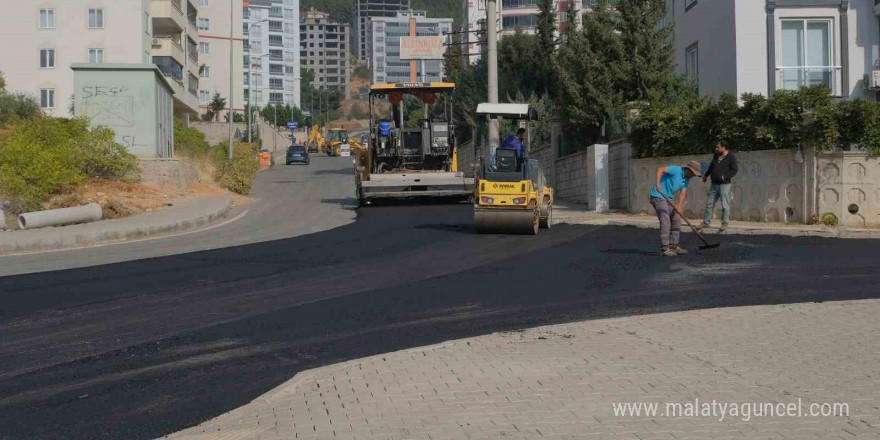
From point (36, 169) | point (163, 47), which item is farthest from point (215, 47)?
point (36, 169)

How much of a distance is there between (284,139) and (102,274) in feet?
402

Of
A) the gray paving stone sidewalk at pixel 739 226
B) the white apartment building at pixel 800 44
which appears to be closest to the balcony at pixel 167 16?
the white apartment building at pixel 800 44

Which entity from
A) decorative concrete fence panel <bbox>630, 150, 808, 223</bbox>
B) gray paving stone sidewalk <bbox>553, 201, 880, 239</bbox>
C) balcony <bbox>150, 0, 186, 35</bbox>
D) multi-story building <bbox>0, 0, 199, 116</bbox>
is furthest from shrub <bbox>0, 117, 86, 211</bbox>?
balcony <bbox>150, 0, 186, 35</bbox>

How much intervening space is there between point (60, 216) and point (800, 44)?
66.6ft

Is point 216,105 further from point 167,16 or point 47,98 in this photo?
point 47,98

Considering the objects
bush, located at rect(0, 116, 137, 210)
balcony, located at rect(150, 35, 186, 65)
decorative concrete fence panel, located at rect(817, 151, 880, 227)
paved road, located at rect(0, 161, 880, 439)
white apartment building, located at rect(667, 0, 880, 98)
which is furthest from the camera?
balcony, located at rect(150, 35, 186, 65)

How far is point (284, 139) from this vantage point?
136 metres

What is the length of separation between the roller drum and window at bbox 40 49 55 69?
5032cm

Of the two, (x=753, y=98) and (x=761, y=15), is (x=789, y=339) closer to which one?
(x=753, y=98)

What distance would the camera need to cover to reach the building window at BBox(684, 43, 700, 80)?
3325 centimetres

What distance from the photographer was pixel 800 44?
29.9 meters

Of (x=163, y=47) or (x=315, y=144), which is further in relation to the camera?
(x=315, y=144)

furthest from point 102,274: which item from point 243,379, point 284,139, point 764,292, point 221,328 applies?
point 284,139

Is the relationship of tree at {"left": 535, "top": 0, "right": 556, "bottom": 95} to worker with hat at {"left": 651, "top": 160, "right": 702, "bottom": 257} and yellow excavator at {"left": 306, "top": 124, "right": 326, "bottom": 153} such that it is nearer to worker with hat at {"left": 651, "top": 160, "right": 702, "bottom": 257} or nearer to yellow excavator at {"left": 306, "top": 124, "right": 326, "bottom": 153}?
worker with hat at {"left": 651, "top": 160, "right": 702, "bottom": 257}
